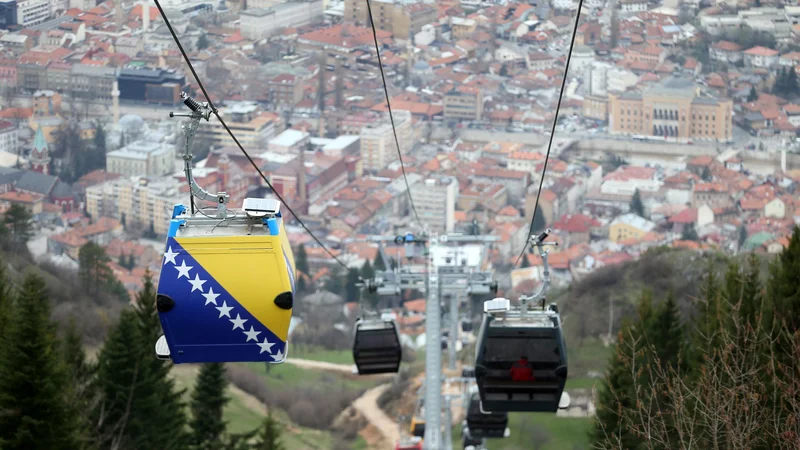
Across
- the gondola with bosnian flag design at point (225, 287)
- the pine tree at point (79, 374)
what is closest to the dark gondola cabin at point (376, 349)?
the pine tree at point (79, 374)

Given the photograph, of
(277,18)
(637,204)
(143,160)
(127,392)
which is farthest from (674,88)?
(127,392)

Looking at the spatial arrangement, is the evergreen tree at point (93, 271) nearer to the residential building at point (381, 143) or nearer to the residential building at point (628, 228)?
the residential building at point (628, 228)

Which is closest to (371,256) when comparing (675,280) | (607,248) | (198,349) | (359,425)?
(607,248)

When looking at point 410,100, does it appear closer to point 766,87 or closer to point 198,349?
point 766,87

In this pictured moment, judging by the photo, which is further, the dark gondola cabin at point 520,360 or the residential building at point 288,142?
the residential building at point 288,142

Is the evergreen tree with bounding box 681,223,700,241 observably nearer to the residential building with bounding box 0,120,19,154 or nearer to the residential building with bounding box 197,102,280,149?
the residential building with bounding box 197,102,280,149

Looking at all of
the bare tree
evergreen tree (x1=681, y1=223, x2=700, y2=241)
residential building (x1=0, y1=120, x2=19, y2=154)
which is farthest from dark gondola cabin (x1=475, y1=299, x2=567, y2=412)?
residential building (x1=0, y1=120, x2=19, y2=154)
